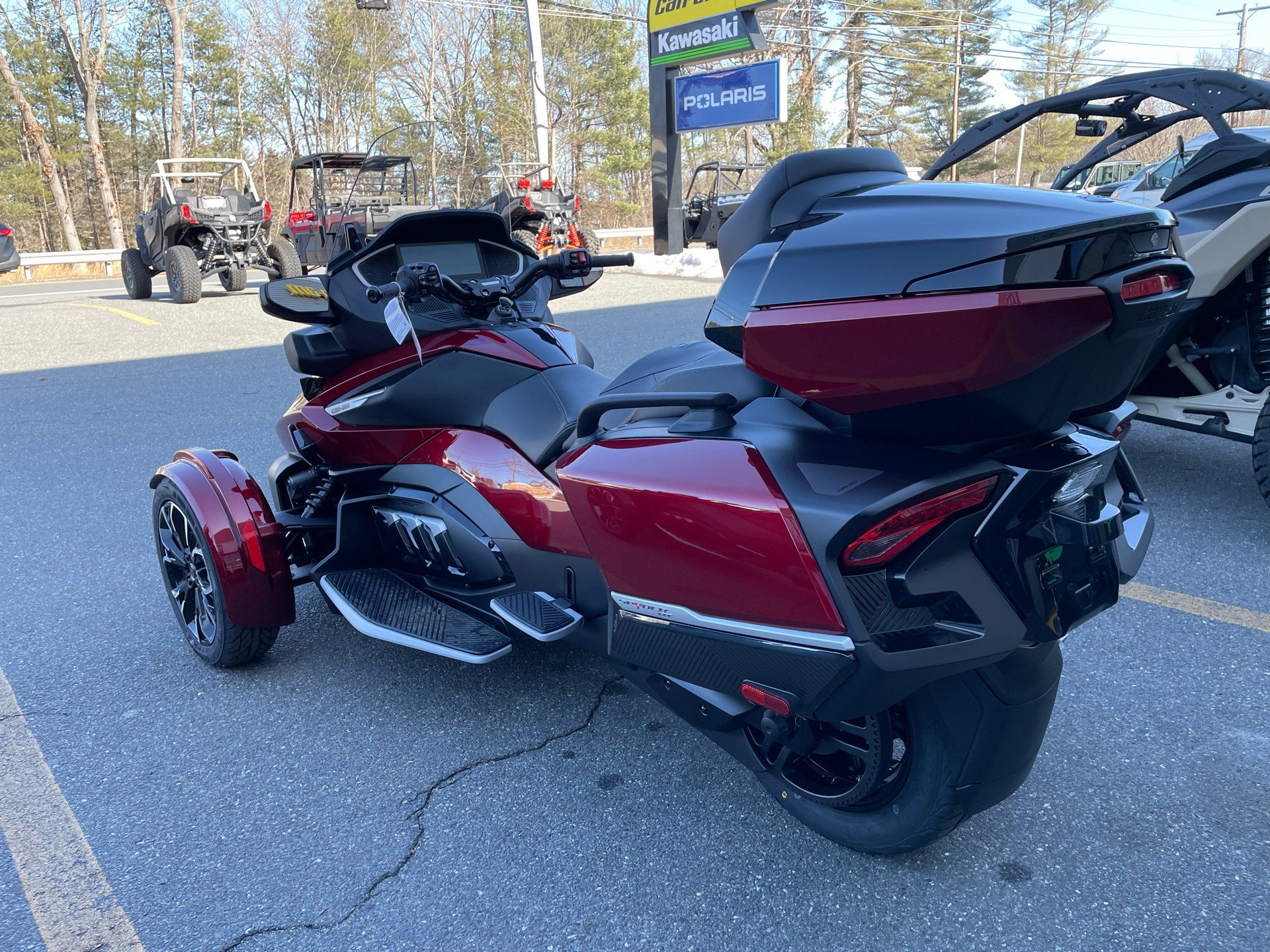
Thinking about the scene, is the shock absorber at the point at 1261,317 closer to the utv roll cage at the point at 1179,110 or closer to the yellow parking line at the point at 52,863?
the utv roll cage at the point at 1179,110

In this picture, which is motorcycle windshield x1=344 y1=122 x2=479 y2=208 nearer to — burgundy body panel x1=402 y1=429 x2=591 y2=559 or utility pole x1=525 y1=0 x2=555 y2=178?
utility pole x1=525 y1=0 x2=555 y2=178

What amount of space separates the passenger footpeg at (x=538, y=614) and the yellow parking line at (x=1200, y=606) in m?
1.94

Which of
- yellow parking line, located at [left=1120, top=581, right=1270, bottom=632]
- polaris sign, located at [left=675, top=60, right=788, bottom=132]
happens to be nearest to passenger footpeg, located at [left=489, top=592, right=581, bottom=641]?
yellow parking line, located at [left=1120, top=581, right=1270, bottom=632]

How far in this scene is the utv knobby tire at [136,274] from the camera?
1306 cm

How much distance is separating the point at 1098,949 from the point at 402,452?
213 cm

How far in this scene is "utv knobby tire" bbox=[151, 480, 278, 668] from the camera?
2775 mm

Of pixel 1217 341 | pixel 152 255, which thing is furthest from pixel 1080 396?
pixel 152 255

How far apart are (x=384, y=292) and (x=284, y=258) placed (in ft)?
40.0

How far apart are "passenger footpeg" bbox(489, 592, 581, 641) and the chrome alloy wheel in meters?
1.10

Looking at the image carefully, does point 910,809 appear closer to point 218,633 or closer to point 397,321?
point 397,321

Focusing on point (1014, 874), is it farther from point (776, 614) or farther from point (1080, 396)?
point (1080, 396)

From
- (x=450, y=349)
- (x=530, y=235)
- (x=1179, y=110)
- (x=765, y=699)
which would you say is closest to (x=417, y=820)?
(x=765, y=699)

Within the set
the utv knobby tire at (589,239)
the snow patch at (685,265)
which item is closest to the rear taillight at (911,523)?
the snow patch at (685,265)

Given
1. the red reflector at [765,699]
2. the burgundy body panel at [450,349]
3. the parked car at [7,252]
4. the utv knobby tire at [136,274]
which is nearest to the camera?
the red reflector at [765,699]
